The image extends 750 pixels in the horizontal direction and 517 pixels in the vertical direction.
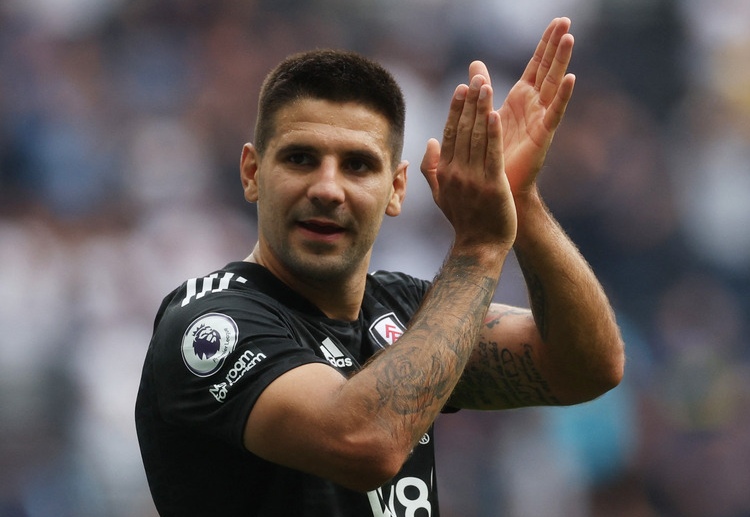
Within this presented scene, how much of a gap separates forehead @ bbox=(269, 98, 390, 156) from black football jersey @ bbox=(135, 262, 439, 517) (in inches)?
16.5

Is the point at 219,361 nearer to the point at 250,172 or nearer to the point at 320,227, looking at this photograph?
the point at 320,227

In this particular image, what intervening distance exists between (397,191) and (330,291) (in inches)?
17.5

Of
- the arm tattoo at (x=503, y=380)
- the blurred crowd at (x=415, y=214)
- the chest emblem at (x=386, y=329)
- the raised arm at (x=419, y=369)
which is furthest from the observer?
the blurred crowd at (x=415, y=214)

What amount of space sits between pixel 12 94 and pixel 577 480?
4.76 meters

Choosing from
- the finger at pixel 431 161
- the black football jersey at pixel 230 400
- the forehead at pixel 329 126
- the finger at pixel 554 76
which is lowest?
the black football jersey at pixel 230 400

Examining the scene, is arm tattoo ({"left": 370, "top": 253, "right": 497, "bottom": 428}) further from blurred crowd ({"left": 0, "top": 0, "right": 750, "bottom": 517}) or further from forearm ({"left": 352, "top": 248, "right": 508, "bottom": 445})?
blurred crowd ({"left": 0, "top": 0, "right": 750, "bottom": 517})

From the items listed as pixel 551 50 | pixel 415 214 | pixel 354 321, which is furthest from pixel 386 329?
pixel 415 214

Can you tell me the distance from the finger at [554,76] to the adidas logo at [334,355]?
3.26ft

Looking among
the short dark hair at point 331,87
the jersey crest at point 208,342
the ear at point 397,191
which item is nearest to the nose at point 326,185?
the short dark hair at point 331,87

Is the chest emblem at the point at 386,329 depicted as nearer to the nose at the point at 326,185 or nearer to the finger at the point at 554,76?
the nose at the point at 326,185

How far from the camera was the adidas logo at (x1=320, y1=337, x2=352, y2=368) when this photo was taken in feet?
10.8

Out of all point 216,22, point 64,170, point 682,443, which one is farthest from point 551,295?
point 216,22

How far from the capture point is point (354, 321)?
3555 millimetres

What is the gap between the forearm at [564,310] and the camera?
3.59m
